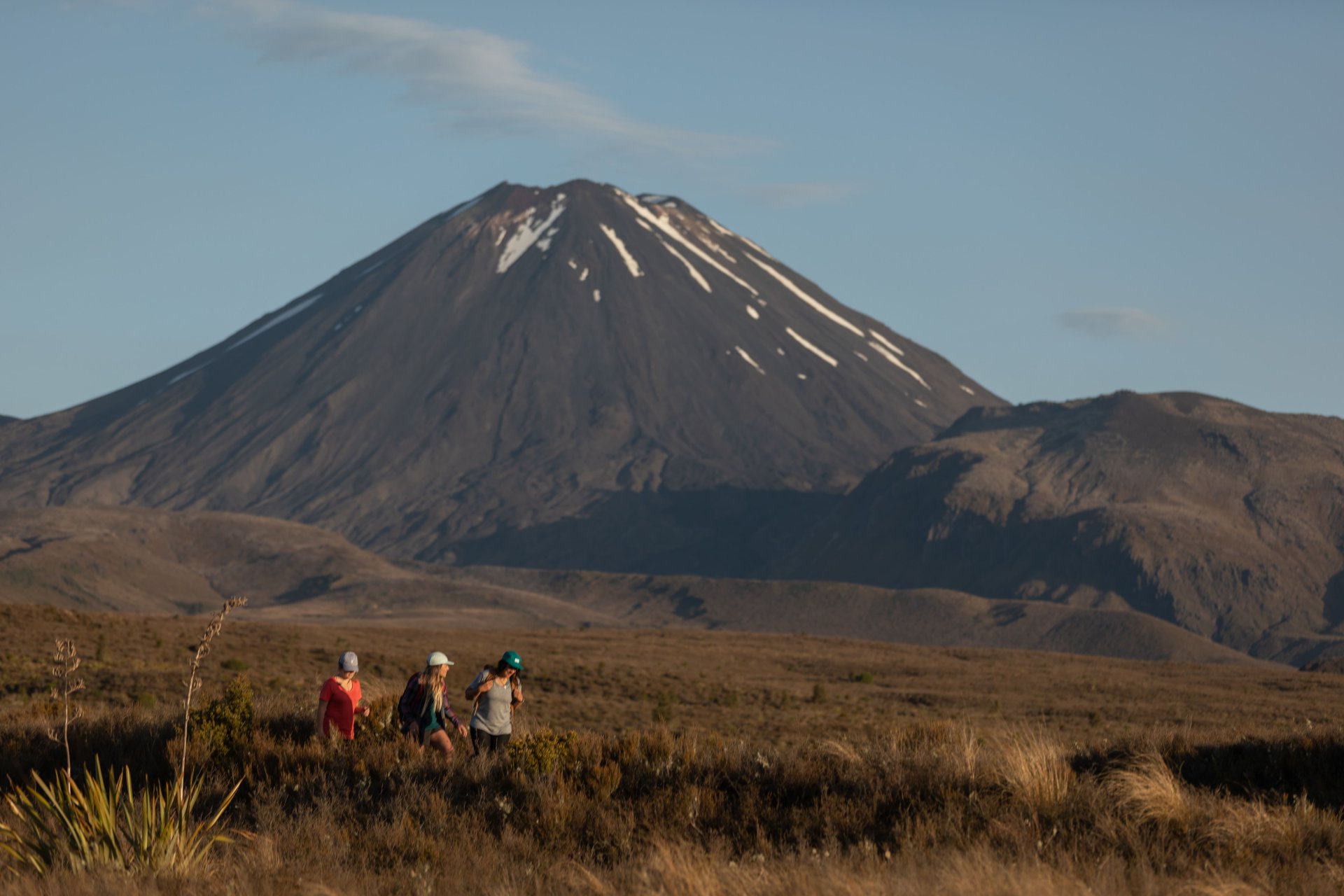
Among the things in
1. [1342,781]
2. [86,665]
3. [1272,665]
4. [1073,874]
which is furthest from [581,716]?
[1272,665]

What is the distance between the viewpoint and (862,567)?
137 m

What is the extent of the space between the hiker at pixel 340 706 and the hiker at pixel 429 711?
0.45m

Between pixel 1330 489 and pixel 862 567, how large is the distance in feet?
140

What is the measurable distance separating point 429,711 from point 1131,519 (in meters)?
117

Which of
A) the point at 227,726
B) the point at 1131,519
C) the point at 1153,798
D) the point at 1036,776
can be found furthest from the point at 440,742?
the point at 1131,519

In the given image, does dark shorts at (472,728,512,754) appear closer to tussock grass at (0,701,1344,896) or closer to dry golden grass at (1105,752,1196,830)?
tussock grass at (0,701,1344,896)

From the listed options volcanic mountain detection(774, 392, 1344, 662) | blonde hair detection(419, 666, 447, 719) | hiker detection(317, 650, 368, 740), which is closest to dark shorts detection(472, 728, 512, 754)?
blonde hair detection(419, 666, 447, 719)

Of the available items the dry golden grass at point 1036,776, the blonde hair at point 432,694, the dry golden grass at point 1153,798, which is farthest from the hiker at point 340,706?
the dry golden grass at point 1153,798

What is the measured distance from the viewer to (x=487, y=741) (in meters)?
12.6

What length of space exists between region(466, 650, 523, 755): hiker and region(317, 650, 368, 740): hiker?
3.44 feet

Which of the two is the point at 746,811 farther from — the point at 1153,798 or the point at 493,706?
the point at 493,706

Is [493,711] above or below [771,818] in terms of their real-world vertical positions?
above

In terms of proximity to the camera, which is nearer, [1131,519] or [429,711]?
[429,711]

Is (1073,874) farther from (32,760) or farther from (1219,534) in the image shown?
(1219,534)
